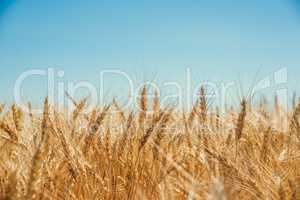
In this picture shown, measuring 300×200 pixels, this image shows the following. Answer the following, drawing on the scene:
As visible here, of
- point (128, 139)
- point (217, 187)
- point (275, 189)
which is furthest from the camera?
point (128, 139)

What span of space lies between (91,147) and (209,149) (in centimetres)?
49

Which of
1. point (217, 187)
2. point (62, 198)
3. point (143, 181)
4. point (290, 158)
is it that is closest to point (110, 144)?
point (143, 181)

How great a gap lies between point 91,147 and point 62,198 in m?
0.35

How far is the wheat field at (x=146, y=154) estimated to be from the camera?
1.01 m

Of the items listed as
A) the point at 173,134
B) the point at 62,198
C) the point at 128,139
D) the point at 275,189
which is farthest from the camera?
the point at 173,134

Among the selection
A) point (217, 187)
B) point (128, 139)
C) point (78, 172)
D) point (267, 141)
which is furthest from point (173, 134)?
point (217, 187)

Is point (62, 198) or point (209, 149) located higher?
point (209, 149)

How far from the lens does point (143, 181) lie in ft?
4.25

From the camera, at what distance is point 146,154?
55.7 inches

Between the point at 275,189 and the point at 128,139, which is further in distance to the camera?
the point at 128,139

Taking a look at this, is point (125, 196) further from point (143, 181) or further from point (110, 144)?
point (110, 144)

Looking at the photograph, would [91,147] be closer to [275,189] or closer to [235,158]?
[235,158]

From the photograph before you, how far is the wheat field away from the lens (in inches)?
39.9

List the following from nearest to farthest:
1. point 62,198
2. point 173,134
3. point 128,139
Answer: point 62,198, point 128,139, point 173,134
